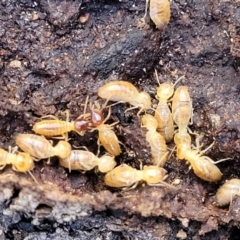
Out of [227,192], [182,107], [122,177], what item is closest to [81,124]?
[122,177]

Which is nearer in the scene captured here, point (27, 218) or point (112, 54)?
point (27, 218)

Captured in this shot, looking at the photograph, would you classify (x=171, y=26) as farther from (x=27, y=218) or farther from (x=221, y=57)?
(x=27, y=218)

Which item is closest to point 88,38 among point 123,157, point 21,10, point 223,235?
point 21,10

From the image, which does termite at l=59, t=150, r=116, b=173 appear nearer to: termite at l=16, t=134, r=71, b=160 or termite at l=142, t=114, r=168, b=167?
termite at l=16, t=134, r=71, b=160

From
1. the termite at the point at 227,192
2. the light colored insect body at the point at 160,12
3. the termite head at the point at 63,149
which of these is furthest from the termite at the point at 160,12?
the termite at the point at 227,192

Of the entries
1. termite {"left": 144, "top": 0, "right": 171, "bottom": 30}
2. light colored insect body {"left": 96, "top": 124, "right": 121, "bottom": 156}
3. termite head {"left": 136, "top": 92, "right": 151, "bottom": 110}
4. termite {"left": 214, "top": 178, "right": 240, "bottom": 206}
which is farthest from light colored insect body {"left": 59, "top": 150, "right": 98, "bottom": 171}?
termite {"left": 144, "top": 0, "right": 171, "bottom": 30}

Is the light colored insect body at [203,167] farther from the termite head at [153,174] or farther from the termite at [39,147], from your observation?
the termite at [39,147]
